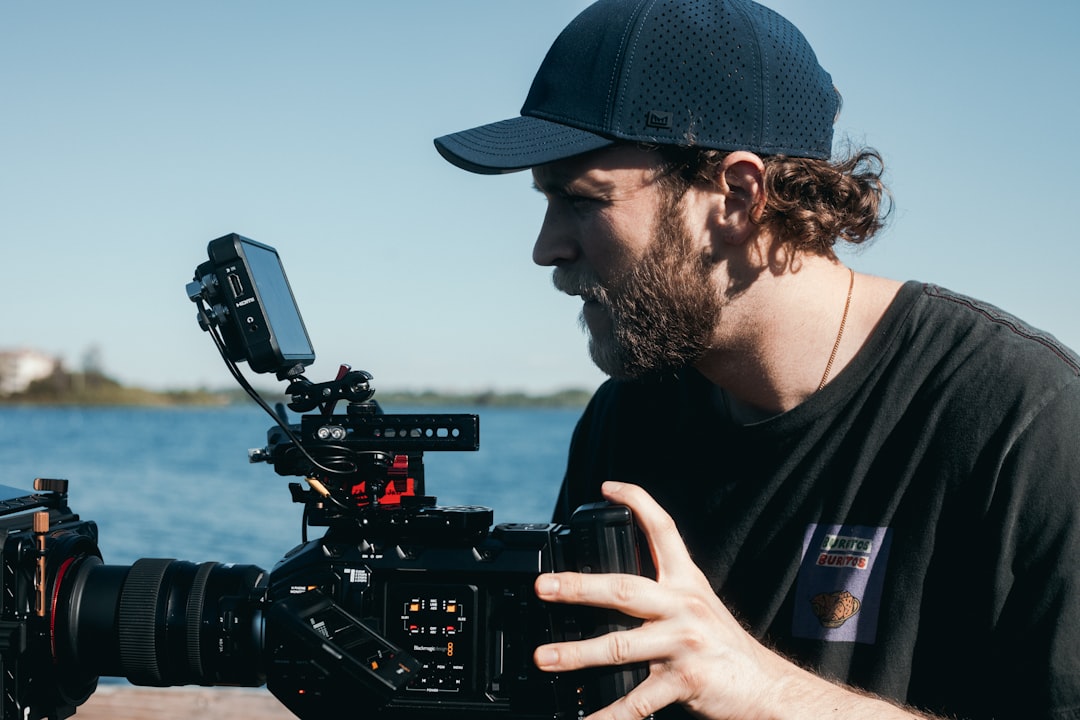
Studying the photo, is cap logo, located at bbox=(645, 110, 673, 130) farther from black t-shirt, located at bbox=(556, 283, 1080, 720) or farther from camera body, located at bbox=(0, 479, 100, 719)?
camera body, located at bbox=(0, 479, 100, 719)

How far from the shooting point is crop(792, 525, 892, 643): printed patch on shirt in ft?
6.48

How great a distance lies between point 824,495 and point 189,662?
4.42 feet

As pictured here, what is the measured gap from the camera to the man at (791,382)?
1759 millimetres

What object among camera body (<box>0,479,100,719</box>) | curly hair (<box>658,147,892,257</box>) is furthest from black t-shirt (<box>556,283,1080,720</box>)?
camera body (<box>0,479,100,719</box>)

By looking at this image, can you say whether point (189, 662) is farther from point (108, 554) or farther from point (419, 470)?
point (108, 554)

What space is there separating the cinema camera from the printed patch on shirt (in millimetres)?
530

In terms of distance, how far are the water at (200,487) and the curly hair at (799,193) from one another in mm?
2102

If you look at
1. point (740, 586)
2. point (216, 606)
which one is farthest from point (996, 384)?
point (216, 606)

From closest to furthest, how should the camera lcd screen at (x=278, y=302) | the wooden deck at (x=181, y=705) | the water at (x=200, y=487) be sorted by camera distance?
the camera lcd screen at (x=278, y=302)
the wooden deck at (x=181, y=705)
the water at (x=200, y=487)

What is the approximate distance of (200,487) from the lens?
22.4m

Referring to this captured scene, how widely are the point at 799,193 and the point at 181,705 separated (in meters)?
3.31

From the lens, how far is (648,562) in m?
2.16

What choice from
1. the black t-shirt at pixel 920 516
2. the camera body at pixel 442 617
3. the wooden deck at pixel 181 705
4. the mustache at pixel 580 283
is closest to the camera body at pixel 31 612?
the camera body at pixel 442 617

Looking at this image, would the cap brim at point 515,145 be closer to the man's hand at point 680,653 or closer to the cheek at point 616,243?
the cheek at point 616,243
